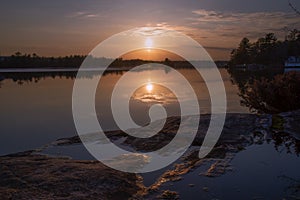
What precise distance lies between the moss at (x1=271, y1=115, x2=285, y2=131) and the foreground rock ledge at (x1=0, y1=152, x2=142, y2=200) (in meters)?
7.32

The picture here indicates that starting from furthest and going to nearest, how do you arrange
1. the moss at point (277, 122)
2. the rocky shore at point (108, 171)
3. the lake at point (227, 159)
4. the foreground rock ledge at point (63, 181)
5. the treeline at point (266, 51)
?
the treeline at point (266, 51) < the moss at point (277, 122) < the lake at point (227, 159) < the rocky shore at point (108, 171) < the foreground rock ledge at point (63, 181)

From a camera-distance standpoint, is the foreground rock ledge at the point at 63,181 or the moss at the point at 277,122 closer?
the foreground rock ledge at the point at 63,181

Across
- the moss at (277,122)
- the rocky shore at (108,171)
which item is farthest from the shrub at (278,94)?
the rocky shore at (108,171)

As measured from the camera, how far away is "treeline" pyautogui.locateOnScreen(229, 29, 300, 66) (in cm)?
9638

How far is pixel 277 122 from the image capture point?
12289 millimetres

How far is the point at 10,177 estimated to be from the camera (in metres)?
6.35

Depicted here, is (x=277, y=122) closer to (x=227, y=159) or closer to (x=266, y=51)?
(x=227, y=159)

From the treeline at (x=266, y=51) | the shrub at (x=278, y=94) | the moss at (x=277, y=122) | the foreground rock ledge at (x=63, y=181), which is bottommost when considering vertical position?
the foreground rock ledge at (x=63, y=181)

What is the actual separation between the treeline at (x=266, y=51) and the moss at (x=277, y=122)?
82.9 metres

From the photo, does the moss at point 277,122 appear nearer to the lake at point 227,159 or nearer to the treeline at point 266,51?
the lake at point 227,159

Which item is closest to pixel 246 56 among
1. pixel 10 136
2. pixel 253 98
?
pixel 253 98

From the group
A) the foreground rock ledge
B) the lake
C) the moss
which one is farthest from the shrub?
the foreground rock ledge

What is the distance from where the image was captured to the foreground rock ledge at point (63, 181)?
18.3 ft

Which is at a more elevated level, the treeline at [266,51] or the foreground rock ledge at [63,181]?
the treeline at [266,51]
